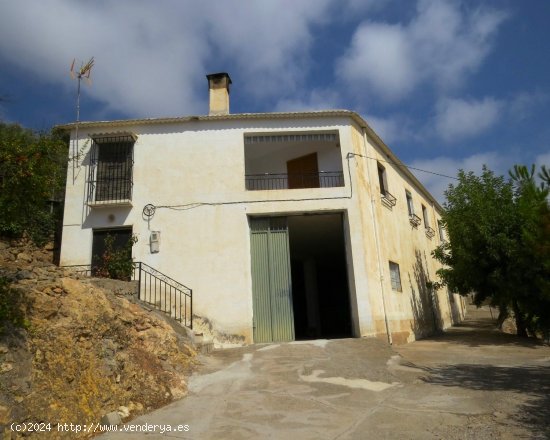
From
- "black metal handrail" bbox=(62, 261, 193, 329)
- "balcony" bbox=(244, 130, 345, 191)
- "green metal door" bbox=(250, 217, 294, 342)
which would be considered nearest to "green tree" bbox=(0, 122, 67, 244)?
"black metal handrail" bbox=(62, 261, 193, 329)

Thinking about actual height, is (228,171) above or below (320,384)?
above

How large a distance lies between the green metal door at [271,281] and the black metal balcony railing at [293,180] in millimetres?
1917

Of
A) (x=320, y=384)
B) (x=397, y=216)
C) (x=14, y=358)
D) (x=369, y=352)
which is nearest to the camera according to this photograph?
(x=14, y=358)

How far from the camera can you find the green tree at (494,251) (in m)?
11.2

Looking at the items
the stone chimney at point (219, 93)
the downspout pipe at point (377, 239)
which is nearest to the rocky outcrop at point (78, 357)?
the downspout pipe at point (377, 239)

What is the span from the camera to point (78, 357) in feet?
17.4

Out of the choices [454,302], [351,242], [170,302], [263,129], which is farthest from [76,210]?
[454,302]

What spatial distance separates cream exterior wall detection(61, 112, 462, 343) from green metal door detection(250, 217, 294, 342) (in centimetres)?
29

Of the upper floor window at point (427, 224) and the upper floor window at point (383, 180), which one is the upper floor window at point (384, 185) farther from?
the upper floor window at point (427, 224)

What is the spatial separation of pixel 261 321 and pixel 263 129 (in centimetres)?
529

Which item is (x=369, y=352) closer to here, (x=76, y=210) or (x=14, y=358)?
(x=14, y=358)

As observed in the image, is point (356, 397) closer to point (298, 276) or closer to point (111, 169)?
point (111, 169)

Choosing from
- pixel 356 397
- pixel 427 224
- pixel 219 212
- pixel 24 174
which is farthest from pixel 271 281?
pixel 427 224

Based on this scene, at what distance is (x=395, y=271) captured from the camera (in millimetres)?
13297
